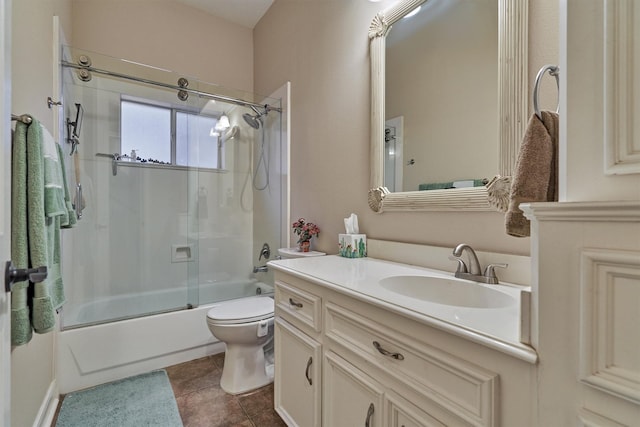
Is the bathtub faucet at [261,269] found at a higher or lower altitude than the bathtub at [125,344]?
higher

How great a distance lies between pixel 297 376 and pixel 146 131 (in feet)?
7.93

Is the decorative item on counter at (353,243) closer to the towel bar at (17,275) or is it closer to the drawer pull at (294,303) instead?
the drawer pull at (294,303)

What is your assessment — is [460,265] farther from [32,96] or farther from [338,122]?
[32,96]

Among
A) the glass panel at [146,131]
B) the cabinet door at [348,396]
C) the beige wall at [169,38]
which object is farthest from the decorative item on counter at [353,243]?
the beige wall at [169,38]

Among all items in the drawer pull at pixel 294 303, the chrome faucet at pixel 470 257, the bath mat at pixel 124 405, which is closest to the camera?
the chrome faucet at pixel 470 257

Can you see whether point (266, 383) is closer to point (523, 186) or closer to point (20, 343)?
point (20, 343)

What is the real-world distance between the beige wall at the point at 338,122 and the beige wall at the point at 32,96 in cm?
150

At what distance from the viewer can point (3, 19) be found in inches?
27.4

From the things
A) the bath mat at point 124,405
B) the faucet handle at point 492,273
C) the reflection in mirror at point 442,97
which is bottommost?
the bath mat at point 124,405

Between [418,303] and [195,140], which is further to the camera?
[195,140]

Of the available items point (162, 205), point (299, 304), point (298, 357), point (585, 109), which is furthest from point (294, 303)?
point (162, 205)

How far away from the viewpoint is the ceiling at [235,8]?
261 cm

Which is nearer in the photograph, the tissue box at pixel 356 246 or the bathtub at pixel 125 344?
the tissue box at pixel 356 246

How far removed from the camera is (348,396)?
3.29 feet
